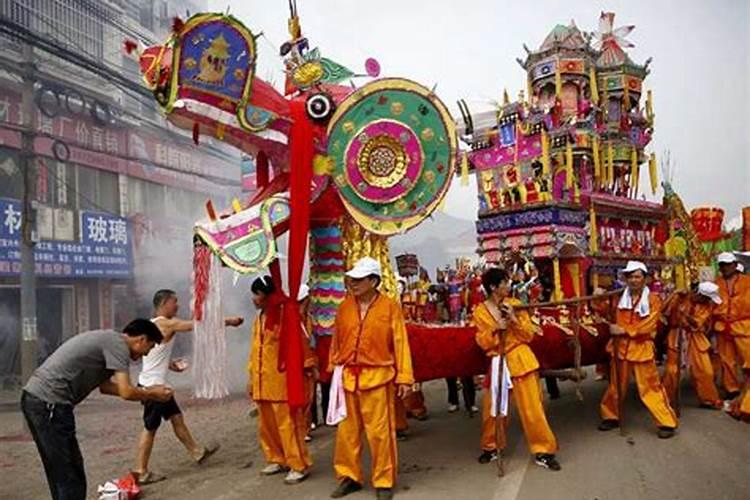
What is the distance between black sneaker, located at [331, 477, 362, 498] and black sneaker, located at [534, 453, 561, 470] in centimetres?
124

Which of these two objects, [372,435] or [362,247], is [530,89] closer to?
[362,247]

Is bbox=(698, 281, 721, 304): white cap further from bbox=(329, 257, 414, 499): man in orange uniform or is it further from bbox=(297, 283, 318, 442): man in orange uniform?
bbox=(297, 283, 318, 442): man in orange uniform

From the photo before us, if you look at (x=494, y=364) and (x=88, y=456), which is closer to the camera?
(x=494, y=364)

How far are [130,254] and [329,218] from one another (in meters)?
8.08

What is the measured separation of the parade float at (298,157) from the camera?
425 centimetres

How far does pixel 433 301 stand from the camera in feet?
26.5

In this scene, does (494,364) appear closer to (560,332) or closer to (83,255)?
(560,332)

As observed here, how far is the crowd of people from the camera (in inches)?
148

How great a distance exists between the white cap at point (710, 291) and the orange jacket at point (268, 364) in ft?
12.3

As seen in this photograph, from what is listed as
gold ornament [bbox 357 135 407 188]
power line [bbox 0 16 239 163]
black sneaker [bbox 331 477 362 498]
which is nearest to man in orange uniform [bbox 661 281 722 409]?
gold ornament [bbox 357 135 407 188]

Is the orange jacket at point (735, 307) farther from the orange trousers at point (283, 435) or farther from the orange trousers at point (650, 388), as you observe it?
the orange trousers at point (283, 435)

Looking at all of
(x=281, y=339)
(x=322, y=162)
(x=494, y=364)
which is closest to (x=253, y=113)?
(x=322, y=162)

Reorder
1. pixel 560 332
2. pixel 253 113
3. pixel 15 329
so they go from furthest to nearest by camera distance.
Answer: pixel 15 329 < pixel 560 332 < pixel 253 113

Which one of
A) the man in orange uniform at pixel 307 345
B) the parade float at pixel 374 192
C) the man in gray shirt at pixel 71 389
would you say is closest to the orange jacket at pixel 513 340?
the parade float at pixel 374 192
